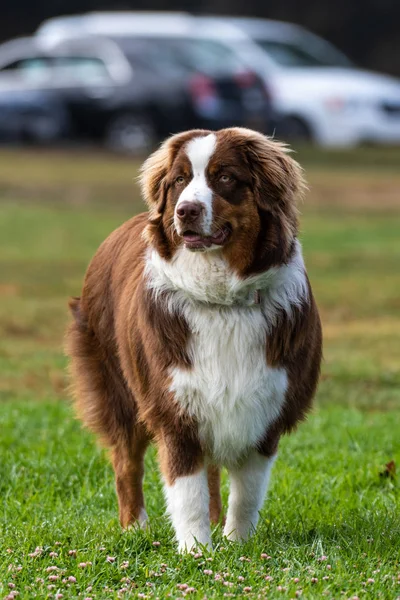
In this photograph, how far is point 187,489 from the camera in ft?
16.8

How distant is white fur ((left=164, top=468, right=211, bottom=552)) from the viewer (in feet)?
16.7

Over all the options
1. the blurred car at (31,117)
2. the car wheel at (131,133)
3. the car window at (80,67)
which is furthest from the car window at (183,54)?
the blurred car at (31,117)

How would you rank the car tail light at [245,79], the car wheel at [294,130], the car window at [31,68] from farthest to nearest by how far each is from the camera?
1. the car window at [31,68]
2. the car wheel at [294,130]
3. the car tail light at [245,79]

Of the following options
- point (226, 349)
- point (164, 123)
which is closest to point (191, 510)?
point (226, 349)

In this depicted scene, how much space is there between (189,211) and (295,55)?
23725mm

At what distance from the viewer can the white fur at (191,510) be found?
16.7 ft

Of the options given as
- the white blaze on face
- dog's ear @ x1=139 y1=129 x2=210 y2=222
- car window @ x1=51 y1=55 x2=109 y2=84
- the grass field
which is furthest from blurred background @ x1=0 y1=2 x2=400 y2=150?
the white blaze on face

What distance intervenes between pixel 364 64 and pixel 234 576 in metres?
33.0

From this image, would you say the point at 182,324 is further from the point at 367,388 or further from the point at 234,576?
the point at 367,388

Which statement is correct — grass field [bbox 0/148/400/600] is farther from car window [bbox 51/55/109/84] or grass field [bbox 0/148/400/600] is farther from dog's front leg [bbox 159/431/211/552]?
car window [bbox 51/55/109/84]

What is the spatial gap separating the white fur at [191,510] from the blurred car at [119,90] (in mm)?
20697

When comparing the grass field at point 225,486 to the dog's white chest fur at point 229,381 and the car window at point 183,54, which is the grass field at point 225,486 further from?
the car window at point 183,54

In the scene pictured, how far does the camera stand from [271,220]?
5102mm

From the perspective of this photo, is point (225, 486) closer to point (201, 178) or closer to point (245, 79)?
point (201, 178)
